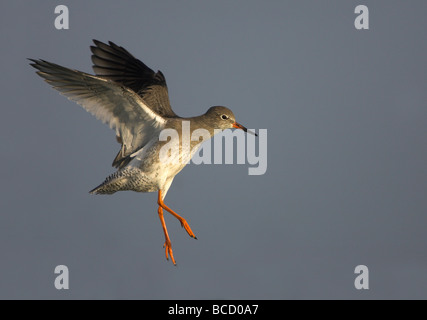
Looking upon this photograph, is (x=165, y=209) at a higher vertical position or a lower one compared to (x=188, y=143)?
lower

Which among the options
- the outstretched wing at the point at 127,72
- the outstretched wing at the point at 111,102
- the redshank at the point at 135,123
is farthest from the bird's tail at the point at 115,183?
the outstretched wing at the point at 127,72

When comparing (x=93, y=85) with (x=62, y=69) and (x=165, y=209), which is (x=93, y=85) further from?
(x=165, y=209)

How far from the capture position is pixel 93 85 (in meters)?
11.1

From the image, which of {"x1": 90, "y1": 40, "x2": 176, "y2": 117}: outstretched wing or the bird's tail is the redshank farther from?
{"x1": 90, "y1": 40, "x2": 176, "y2": 117}: outstretched wing

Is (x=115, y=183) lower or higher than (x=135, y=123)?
lower

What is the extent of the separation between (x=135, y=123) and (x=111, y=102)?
0.64 meters

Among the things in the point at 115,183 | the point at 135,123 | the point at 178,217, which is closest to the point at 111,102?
the point at 135,123

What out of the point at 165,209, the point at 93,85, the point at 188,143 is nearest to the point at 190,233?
the point at 165,209

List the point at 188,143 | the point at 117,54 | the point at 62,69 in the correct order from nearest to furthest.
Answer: the point at 62,69
the point at 188,143
the point at 117,54

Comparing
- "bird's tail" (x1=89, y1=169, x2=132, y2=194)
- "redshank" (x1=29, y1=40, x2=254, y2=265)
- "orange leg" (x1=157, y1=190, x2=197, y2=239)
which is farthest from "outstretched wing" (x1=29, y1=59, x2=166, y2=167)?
"orange leg" (x1=157, y1=190, x2=197, y2=239)

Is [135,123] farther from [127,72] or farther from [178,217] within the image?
[127,72]

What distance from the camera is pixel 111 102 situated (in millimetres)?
11320

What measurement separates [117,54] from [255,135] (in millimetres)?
3640

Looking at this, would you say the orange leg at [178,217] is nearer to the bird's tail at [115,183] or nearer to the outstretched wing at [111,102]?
the bird's tail at [115,183]
